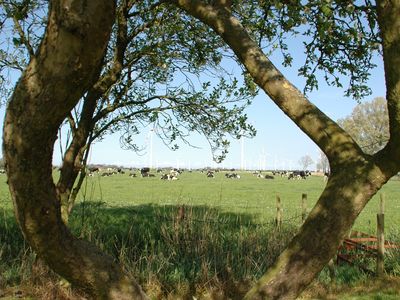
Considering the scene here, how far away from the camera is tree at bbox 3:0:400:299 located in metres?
2.24

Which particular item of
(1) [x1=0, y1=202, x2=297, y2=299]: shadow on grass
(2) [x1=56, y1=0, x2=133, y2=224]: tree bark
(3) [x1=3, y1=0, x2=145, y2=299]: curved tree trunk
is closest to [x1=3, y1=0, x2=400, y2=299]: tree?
(3) [x1=3, y1=0, x2=145, y2=299]: curved tree trunk

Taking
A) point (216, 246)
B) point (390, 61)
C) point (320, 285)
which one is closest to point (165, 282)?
point (216, 246)

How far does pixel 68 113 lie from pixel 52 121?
129mm

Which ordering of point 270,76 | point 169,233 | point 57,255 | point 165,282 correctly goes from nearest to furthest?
point 57,255, point 270,76, point 165,282, point 169,233

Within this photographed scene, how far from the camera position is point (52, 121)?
8.02 feet

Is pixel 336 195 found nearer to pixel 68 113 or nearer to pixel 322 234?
pixel 322 234

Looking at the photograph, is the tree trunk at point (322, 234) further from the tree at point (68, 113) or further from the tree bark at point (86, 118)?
the tree bark at point (86, 118)

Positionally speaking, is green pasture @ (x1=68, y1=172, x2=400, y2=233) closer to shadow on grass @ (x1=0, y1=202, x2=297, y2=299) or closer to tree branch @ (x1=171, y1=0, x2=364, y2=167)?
shadow on grass @ (x1=0, y1=202, x2=297, y2=299)

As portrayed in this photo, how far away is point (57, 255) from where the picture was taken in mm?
2938

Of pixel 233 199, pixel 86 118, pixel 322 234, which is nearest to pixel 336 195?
pixel 322 234

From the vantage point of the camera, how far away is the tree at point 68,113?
2.24 meters

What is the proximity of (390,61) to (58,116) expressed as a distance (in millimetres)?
2400

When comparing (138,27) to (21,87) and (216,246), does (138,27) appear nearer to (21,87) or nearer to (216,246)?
(216,246)

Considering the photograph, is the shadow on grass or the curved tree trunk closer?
the curved tree trunk
